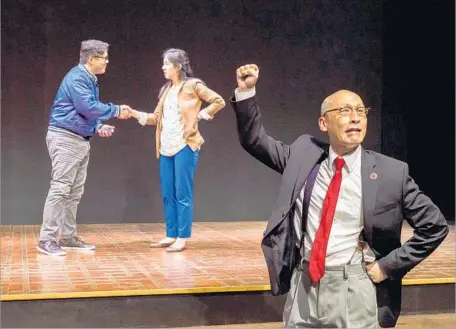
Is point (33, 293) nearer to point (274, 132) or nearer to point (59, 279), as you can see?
point (59, 279)

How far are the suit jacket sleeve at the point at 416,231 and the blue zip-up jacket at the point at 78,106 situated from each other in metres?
2.55

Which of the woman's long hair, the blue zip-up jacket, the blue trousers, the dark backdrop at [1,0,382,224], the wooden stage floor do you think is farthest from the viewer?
the dark backdrop at [1,0,382,224]

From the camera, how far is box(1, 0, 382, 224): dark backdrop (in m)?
6.18

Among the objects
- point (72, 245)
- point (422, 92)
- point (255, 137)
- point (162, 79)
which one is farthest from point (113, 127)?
point (422, 92)

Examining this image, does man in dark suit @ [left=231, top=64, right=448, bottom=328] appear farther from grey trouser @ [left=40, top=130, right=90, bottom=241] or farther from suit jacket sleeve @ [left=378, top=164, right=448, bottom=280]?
grey trouser @ [left=40, top=130, right=90, bottom=241]

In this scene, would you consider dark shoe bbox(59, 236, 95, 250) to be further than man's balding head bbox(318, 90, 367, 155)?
Yes

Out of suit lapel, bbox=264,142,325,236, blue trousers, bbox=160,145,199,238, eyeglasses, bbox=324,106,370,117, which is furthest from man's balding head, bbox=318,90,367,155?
blue trousers, bbox=160,145,199,238

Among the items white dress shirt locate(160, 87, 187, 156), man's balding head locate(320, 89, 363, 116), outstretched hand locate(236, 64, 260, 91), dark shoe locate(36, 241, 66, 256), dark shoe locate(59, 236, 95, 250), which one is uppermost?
outstretched hand locate(236, 64, 260, 91)

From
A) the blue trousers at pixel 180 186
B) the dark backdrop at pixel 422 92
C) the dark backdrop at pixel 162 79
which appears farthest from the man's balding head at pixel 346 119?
the dark backdrop at pixel 422 92

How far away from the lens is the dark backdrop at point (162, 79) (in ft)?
20.3

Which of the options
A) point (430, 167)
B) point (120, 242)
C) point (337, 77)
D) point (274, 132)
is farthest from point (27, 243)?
point (430, 167)

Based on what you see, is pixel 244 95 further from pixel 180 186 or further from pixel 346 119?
pixel 180 186

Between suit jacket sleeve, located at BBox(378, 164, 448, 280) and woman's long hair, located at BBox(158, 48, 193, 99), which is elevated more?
woman's long hair, located at BBox(158, 48, 193, 99)

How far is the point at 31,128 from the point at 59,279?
121 inches
